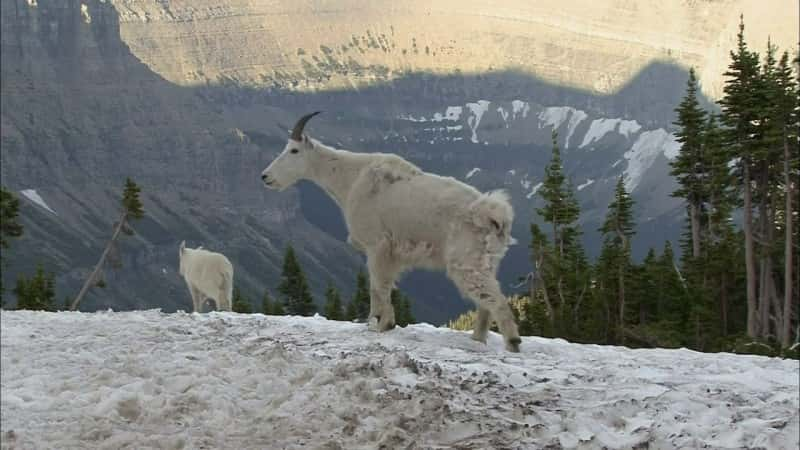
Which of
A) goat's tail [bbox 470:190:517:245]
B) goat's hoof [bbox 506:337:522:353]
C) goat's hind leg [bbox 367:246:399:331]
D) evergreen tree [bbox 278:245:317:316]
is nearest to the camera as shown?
goat's tail [bbox 470:190:517:245]

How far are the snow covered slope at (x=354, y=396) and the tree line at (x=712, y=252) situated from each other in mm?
17490

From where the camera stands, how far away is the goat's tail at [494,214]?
9.79 metres

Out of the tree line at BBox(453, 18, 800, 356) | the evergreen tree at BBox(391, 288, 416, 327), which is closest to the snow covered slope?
the tree line at BBox(453, 18, 800, 356)

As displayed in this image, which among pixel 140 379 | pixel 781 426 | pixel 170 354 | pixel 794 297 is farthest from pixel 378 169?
pixel 794 297

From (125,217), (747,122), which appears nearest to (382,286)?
(747,122)

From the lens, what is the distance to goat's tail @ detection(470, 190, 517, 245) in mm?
9789

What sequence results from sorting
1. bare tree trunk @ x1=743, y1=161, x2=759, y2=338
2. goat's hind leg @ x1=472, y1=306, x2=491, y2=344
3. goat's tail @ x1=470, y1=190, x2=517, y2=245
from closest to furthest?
goat's tail @ x1=470, y1=190, x2=517, y2=245 → goat's hind leg @ x1=472, y1=306, x2=491, y2=344 → bare tree trunk @ x1=743, y1=161, x2=759, y2=338

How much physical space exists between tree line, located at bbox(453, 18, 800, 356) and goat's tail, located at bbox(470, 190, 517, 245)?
16.6 meters

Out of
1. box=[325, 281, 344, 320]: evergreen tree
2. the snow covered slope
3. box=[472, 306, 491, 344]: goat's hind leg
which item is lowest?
the snow covered slope

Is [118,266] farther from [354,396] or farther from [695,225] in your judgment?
[354,396]

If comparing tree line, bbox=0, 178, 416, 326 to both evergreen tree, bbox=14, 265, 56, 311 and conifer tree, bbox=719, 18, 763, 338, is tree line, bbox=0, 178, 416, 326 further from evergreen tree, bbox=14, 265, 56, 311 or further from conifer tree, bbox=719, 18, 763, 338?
conifer tree, bbox=719, 18, 763, 338

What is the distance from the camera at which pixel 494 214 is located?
384 inches

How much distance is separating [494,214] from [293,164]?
338cm

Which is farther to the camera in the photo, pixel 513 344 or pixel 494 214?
pixel 513 344
